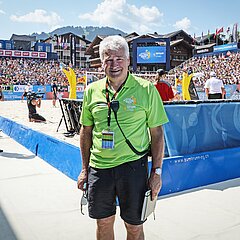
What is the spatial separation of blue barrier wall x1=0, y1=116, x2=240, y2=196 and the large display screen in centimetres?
3101

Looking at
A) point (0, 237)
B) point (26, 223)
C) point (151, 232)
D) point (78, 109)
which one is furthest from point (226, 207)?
point (78, 109)

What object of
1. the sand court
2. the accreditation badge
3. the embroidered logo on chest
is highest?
the embroidered logo on chest

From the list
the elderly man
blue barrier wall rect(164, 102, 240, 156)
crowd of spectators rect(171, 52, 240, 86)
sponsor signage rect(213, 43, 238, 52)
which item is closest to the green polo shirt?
the elderly man

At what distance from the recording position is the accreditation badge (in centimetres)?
179

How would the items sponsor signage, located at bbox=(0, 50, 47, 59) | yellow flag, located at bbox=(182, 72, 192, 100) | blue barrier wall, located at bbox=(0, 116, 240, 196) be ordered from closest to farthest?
blue barrier wall, located at bbox=(0, 116, 240, 196) < yellow flag, located at bbox=(182, 72, 192, 100) < sponsor signage, located at bbox=(0, 50, 47, 59)

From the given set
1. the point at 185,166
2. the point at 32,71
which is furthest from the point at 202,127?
the point at 32,71

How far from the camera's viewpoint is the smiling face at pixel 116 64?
1802 mm

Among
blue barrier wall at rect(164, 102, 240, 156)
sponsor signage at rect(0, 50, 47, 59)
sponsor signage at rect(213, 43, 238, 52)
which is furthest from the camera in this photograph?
sponsor signage at rect(0, 50, 47, 59)

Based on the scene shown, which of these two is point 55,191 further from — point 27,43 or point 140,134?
point 27,43

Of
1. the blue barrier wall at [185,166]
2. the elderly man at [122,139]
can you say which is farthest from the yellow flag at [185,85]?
the elderly man at [122,139]

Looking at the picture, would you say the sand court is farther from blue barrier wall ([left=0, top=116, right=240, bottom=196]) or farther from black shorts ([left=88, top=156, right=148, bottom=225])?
black shorts ([left=88, top=156, right=148, bottom=225])

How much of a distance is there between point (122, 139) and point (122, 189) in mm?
308

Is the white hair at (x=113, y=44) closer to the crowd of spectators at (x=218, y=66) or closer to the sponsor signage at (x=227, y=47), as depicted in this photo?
the crowd of spectators at (x=218, y=66)

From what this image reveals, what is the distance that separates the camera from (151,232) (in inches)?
104
